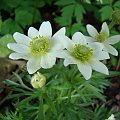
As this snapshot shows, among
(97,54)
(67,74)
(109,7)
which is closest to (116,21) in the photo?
(97,54)

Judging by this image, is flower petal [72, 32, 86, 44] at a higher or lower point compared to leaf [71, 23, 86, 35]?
lower

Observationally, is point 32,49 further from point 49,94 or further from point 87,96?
point 87,96

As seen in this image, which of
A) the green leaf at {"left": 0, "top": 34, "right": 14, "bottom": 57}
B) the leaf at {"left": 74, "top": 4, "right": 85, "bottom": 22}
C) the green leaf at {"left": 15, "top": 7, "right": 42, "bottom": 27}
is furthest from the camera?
the green leaf at {"left": 15, "top": 7, "right": 42, "bottom": 27}

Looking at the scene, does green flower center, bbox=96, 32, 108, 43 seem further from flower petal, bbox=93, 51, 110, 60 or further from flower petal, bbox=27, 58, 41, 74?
flower petal, bbox=27, 58, 41, 74

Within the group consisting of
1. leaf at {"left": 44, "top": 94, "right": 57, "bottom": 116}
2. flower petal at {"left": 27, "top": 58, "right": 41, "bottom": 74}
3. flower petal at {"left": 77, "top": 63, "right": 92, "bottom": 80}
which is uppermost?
flower petal at {"left": 27, "top": 58, "right": 41, "bottom": 74}

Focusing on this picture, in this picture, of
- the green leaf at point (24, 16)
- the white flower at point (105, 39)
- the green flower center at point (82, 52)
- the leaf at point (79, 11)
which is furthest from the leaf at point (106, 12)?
the green flower center at point (82, 52)

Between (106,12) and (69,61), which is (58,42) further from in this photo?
(106,12)

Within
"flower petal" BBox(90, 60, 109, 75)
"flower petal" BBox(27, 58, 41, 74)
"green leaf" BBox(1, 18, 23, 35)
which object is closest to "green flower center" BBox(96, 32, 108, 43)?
"flower petal" BBox(90, 60, 109, 75)
